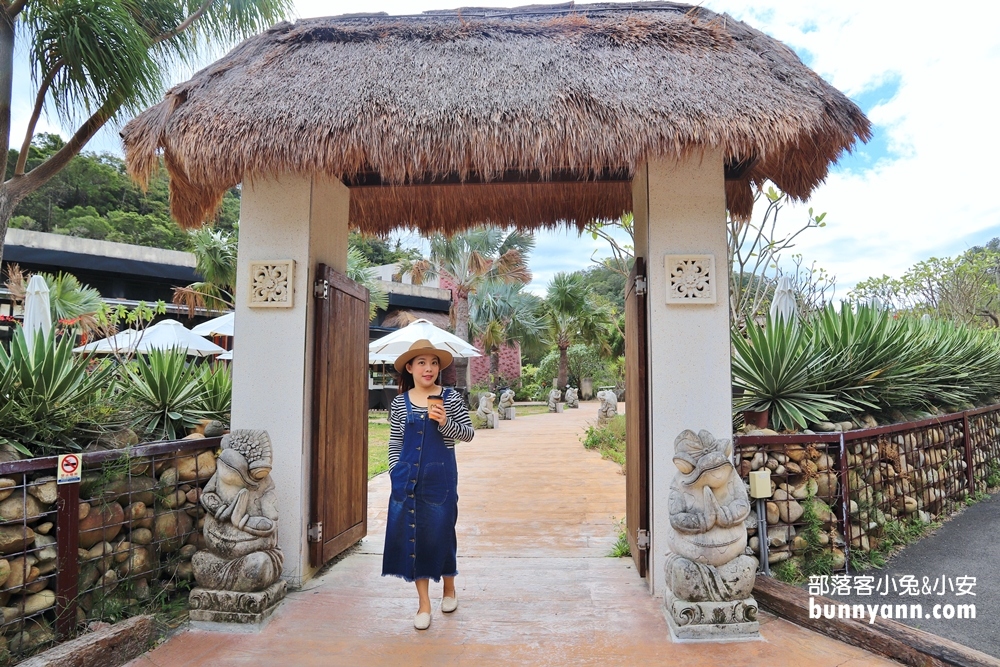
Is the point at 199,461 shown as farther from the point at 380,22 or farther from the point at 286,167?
the point at 380,22

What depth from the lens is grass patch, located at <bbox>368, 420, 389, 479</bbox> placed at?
8.99 metres

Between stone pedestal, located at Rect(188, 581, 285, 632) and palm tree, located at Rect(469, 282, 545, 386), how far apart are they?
18084 mm

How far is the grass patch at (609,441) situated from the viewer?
988 centimetres

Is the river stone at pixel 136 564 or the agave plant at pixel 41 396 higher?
the agave plant at pixel 41 396

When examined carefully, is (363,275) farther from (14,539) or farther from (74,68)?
(14,539)

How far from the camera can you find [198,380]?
4.32 meters

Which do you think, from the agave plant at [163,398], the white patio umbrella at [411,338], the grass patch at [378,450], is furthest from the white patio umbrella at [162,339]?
the agave plant at [163,398]

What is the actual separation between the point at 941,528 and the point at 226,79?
6.55m

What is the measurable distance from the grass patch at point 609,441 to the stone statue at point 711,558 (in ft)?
20.9

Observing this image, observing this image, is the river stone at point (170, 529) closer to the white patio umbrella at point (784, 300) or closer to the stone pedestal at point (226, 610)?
the stone pedestal at point (226, 610)

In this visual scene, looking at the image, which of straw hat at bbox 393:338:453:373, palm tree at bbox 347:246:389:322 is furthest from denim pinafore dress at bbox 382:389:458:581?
palm tree at bbox 347:246:389:322

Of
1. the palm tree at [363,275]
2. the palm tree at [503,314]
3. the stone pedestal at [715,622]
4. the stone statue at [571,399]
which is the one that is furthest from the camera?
the stone statue at [571,399]

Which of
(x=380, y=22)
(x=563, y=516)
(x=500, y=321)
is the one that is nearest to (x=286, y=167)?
(x=380, y=22)

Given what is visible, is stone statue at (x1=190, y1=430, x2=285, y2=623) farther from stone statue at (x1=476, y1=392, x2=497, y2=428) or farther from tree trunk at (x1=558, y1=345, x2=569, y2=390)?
tree trunk at (x1=558, y1=345, x2=569, y2=390)
